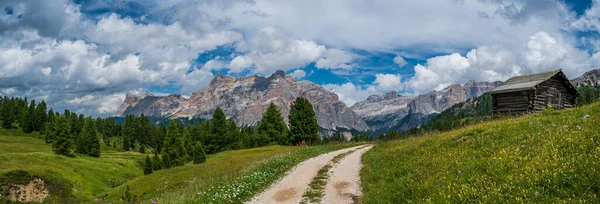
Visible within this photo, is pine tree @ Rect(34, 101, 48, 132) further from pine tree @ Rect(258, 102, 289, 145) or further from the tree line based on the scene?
pine tree @ Rect(258, 102, 289, 145)

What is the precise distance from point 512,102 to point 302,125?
4201 cm

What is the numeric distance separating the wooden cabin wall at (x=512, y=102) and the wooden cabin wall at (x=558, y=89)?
93cm

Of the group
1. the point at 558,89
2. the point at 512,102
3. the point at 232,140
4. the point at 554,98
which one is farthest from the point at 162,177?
the point at 232,140

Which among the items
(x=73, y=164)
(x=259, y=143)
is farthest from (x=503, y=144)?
(x=259, y=143)

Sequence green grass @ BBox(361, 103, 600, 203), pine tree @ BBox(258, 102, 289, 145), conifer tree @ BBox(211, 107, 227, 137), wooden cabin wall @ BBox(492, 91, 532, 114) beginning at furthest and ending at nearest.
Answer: conifer tree @ BBox(211, 107, 227, 137)
pine tree @ BBox(258, 102, 289, 145)
wooden cabin wall @ BBox(492, 91, 532, 114)
green grass @ BBox(361, 103, 600, 203)

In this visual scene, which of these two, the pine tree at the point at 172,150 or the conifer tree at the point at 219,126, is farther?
the conifer tree at the point at 219,126

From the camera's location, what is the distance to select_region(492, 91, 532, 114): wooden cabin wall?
1459 inches

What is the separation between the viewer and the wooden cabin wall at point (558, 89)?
37.4 m

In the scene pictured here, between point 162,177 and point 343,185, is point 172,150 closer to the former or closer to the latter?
point 162,177

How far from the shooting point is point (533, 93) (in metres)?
36.7

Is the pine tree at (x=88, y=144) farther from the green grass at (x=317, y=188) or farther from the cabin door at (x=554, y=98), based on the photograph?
the cabin door at (x=554, y=98)

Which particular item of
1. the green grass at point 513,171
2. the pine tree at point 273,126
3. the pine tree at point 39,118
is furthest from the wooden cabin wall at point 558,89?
the pine tree at point 39,118

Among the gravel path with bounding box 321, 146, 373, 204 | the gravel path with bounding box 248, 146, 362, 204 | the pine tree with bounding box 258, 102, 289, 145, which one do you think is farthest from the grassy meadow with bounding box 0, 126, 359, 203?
the pine tree with bounding box 258, 102, 289, 145

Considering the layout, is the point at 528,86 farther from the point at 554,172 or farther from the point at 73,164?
the point at 73,164
